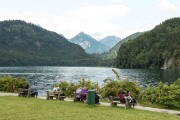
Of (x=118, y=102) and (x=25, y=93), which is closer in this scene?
(x=118, y=102)

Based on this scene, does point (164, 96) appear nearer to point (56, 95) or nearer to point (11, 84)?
point (56, 95)

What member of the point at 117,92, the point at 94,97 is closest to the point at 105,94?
the point at 117,92

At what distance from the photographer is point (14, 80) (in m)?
46.0

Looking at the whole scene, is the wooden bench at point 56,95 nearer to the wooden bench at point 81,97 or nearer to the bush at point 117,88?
the wooden bench at point 81,97

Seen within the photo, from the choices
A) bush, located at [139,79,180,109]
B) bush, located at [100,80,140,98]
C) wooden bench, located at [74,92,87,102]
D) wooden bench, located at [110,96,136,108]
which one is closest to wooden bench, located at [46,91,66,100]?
wooden bench, located at [74,92,87,102]

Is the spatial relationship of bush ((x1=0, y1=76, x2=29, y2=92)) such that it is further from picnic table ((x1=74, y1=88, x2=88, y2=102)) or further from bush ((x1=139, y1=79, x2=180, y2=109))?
bush ((x1=139, y1=79, x2=180, y2=109))

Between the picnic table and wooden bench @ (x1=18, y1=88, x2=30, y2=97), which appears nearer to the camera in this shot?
Answer: the picnic table

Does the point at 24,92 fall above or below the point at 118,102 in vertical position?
above

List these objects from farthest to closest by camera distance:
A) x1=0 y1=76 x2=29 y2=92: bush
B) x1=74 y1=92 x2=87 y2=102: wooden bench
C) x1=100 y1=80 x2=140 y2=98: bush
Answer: x1=0 y1=76 x2=29 y2=92: bush, x1=100 y1=80 x2=140 y2=98: bush, x1=74 y1=92 x2=87 y2=102: wooden bench

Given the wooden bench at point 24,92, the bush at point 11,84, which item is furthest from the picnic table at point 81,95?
the bush at point 11,84

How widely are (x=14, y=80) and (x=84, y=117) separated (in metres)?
25.2

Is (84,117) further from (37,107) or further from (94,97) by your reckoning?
(94,97)

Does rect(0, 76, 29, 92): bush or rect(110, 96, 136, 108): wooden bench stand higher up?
rect(0, 76, 29, 92): bush

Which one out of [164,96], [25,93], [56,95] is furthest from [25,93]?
[164,96]
